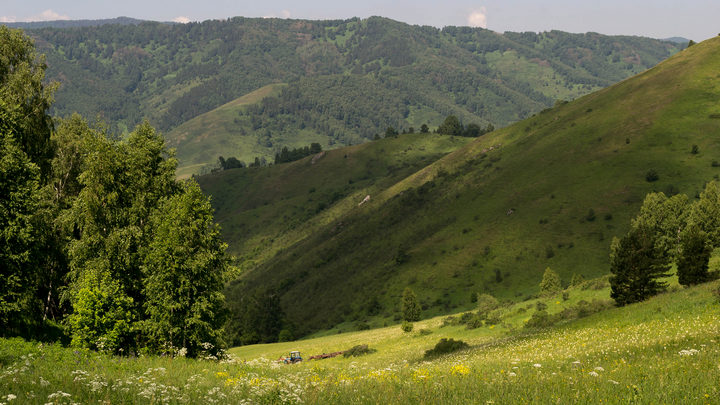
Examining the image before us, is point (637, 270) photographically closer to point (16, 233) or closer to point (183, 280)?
point (183, 280)

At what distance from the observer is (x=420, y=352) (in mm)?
45062

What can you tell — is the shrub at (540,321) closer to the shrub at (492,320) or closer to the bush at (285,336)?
the shrub at (492,320)

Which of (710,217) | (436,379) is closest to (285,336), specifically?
(710,217)

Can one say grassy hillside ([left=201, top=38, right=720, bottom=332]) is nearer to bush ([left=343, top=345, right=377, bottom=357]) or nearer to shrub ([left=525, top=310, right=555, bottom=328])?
bush ([left=343, top=345, right=377, bottom=357])

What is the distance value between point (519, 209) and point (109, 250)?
11017 centimetres

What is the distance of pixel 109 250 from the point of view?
29.9 metres

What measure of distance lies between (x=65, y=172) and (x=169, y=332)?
58.8 ft

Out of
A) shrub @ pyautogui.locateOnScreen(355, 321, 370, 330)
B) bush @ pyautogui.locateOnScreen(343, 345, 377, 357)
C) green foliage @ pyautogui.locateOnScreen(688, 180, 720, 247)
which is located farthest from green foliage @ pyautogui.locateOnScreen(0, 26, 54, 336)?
shrub @ pyautogui.locateOnScreen(355, 321, 370, 330)

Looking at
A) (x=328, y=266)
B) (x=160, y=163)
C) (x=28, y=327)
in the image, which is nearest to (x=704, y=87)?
(x=328, y=266)

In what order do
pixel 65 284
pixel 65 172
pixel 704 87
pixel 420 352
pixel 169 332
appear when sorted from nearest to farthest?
pixel 169 332, pixel 65 284, pixel 65 172, pixel 420 352, pixel 704 87

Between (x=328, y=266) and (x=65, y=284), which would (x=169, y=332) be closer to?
(x=65, y=284)

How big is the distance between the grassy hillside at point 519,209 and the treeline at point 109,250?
70.3 m

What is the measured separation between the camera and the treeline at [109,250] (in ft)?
88.1

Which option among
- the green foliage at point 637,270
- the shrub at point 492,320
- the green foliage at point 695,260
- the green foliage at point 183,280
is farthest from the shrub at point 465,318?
the green foliage at point 183,280
